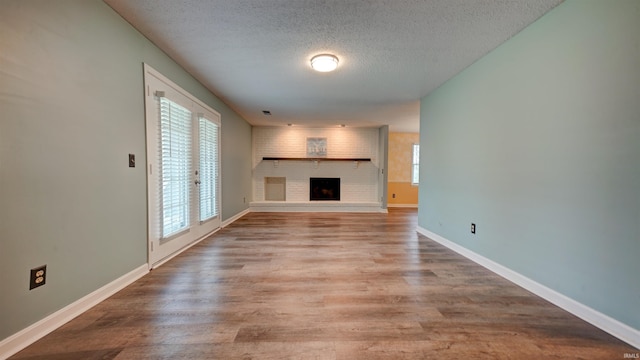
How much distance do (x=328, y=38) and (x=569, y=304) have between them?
285cm

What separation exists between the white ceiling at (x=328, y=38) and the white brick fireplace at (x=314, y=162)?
8.84 ft

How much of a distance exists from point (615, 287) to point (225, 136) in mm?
4841

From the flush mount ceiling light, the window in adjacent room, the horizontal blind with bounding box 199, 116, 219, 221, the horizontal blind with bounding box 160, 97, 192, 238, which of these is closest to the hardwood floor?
the horizontal blind with bounding box 160, 97, 192, 238

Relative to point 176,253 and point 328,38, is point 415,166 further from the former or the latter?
point 176,253

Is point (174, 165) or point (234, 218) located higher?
point (174, 165)

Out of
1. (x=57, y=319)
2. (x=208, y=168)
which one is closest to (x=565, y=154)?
(x=57, y=319)

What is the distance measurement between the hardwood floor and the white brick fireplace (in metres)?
3.72

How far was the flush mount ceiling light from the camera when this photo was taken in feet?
8.08

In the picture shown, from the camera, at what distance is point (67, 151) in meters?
1.50

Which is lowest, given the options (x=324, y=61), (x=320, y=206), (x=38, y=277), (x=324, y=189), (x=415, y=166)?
(x=320, y=206)

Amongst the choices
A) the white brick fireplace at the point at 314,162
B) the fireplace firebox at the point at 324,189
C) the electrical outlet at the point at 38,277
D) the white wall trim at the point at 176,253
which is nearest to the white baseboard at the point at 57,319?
the electrical outlet at the point at 38,277

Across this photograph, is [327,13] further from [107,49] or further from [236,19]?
[107,49]

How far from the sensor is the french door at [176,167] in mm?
2301

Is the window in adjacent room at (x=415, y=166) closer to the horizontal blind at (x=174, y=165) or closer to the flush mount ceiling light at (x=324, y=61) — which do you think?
the flush mount ceiling light at (x=324, y=61)
